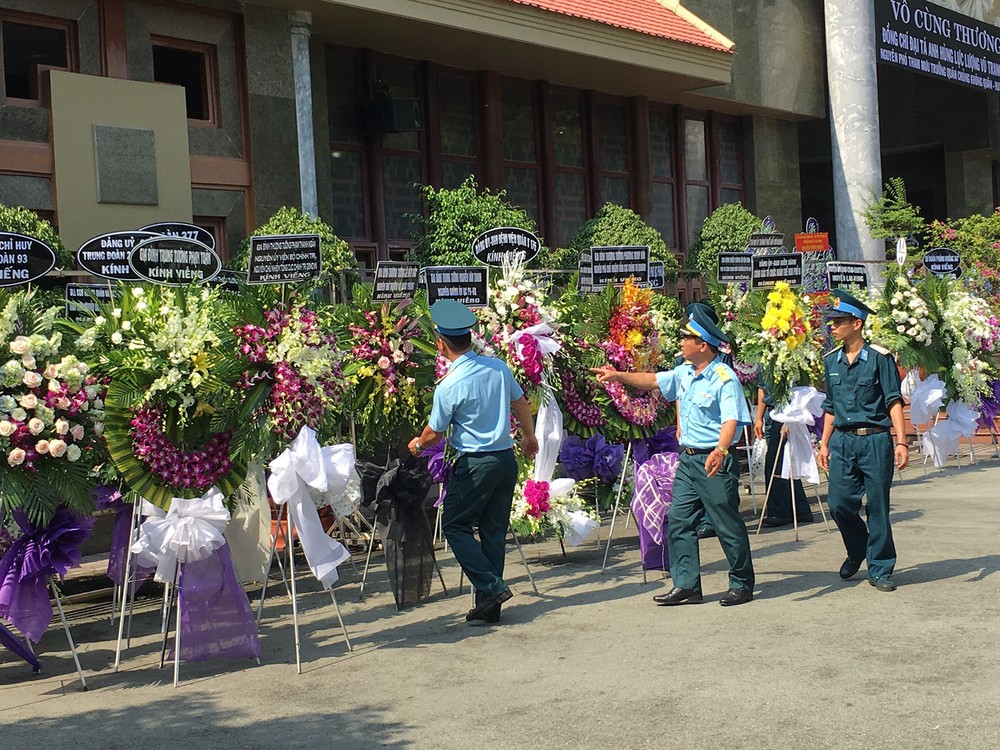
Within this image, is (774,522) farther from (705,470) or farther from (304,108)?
(304,108)

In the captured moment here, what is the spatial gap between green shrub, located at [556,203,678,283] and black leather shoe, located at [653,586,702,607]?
11337mm

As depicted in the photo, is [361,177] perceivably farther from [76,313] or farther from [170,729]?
[170,729]

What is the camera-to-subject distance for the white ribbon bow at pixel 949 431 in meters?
14.6

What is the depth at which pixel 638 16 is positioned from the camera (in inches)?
831

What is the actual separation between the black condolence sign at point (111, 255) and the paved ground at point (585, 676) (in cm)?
251

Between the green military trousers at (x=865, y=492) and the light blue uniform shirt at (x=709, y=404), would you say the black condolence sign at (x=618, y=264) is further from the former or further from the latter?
the green military trousers at (x=865, y=492)

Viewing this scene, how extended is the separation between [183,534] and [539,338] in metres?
3.47

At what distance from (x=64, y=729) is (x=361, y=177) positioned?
13478 millimetres

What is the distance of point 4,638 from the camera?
7.46 m

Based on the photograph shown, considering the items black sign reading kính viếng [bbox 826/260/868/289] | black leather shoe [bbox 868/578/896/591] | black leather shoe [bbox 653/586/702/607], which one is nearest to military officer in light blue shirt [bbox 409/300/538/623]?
black leather shoe [bbox 653/586/702/607]

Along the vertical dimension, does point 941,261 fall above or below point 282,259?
above

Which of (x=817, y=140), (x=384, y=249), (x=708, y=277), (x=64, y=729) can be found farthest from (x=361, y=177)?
(x=817, y=140)

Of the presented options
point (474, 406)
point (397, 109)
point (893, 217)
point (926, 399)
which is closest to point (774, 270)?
point (926, 399)

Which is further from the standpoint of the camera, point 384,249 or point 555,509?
point 384,249
